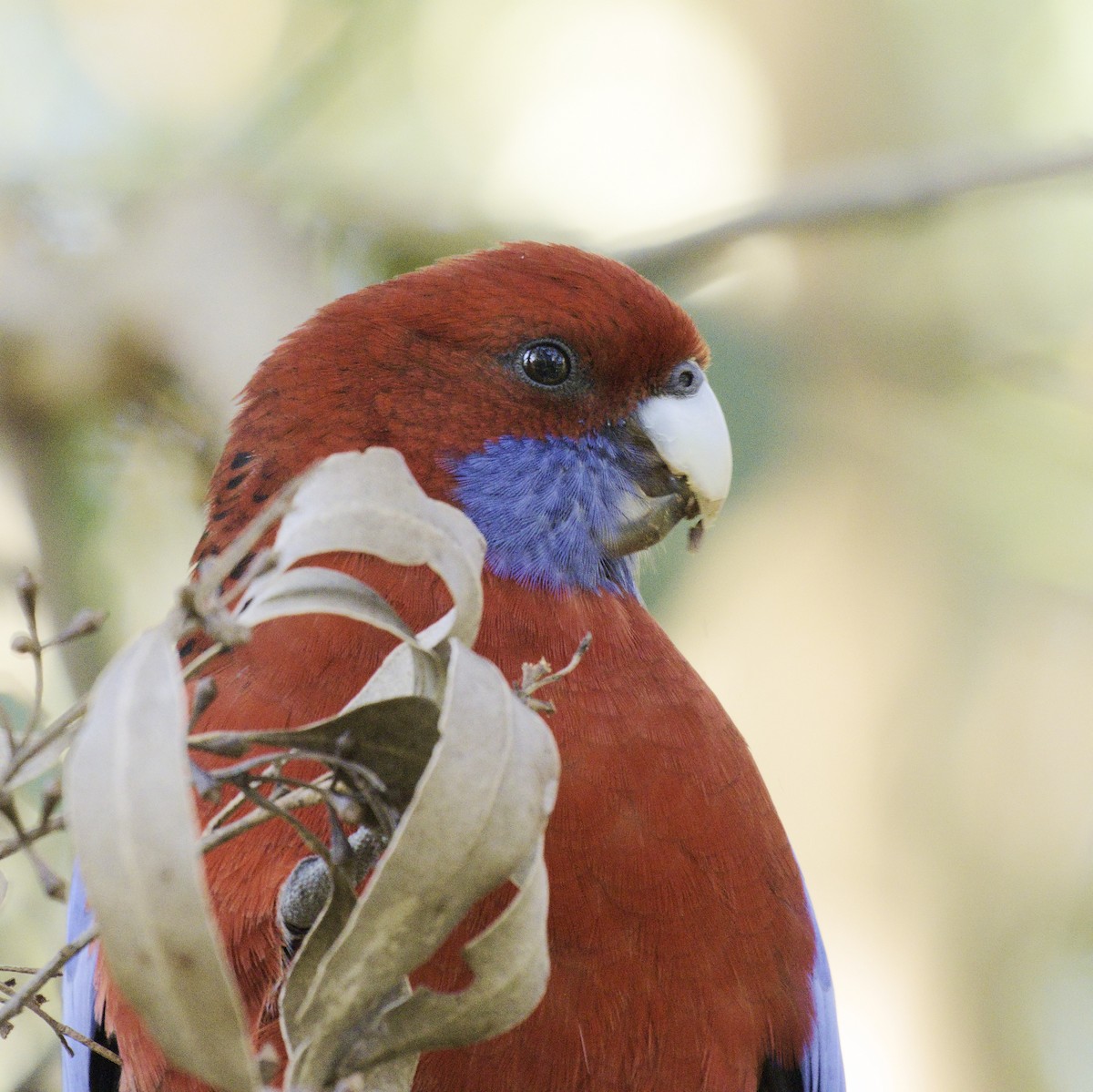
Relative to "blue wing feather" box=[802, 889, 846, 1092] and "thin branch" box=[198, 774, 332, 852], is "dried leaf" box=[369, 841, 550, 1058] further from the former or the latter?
"blue wing feather" box=[802, 889, 846, 1092]

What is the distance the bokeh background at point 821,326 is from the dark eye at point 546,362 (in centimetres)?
148

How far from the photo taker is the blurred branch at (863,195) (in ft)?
12.2

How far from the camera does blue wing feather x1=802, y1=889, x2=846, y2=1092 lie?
2.04 m

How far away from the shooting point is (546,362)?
2186 mm

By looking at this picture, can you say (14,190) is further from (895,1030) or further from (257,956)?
(895,1030)

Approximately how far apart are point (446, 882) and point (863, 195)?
345cm

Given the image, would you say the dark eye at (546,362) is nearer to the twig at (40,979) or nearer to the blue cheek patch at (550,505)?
the blue cheek patch at (550,505)

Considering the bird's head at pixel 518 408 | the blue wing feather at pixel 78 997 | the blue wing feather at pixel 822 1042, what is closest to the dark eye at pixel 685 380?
the bird's head at pixel 518 408

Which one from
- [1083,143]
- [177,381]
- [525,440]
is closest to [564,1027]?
[525,440]

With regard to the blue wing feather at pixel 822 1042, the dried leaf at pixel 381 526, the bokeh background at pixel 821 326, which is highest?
the bokeh background at pixel 821 326

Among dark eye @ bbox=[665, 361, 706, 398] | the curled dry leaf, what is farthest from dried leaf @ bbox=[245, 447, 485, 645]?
dark eye @ bbox=[665, 361, 706, 398]

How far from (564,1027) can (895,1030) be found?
3834 millimetres

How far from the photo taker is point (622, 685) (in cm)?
187

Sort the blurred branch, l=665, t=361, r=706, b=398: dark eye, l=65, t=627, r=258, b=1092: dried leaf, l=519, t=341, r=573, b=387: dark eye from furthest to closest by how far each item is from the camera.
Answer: the blurred branch, l=665, t=361, r=706, b=398: dark eye, l=519, t=341, r=573, b=387: dark eye, l=65, t=627, r=258, b=1092: dried leaf
